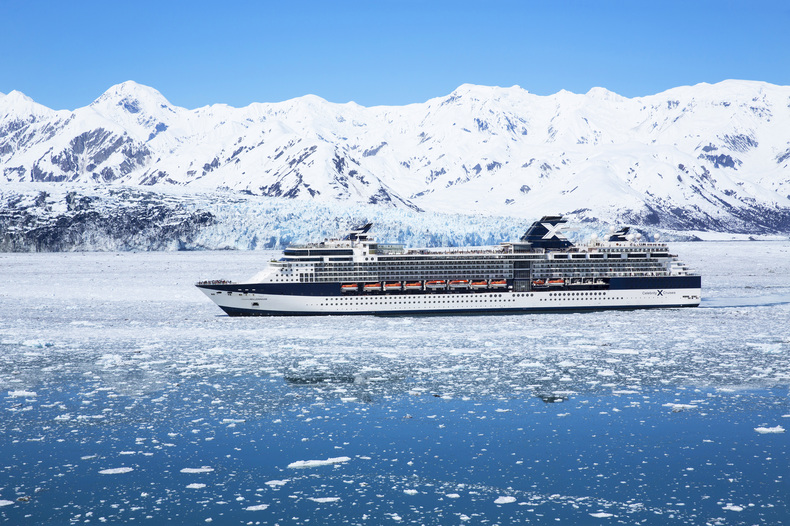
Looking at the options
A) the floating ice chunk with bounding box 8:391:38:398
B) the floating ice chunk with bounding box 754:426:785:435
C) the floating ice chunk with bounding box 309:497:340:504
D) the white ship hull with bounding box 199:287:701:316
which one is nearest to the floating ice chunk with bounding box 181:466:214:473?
the floating ice chunk with bounding box 309:497:340:504

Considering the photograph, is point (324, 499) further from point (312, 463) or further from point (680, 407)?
point (680, 407)

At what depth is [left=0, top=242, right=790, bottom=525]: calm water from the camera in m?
14.9

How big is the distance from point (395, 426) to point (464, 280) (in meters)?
28.5

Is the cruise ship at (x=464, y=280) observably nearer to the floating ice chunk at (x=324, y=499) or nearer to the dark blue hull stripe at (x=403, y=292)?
the dark blue hull stripe at (x=403, y=292)

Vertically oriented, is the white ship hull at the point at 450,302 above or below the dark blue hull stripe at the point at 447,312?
above

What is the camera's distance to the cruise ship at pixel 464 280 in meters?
44.5

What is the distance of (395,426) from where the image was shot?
1994 centimetres

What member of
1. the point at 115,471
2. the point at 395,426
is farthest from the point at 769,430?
the point at 115,471

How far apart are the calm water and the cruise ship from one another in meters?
8.14

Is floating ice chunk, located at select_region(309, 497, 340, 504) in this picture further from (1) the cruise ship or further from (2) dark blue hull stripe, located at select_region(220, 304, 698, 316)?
(2) dark blue hull stripe, located at select_region(220, 304, 698, 316)

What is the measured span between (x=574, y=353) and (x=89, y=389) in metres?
18.0

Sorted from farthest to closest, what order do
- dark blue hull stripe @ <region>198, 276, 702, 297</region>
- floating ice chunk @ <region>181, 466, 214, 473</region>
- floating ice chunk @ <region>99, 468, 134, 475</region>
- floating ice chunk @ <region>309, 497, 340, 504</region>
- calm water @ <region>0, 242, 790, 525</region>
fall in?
dark blue hull stripe @ <region>198, 276, 702, 297</region> < floating ice chunk @ <region>181, 466, 214, 473</region> < floating ice chunk @ <region>99, 468, 134, 475</region> < floating ice chunk @ <region>309, 497, 340, 504</region> < calm water @ <region>0, 242, 790, 525</region>

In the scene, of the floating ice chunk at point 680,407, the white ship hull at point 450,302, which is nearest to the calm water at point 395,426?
the floating ice chunk at point 680,407

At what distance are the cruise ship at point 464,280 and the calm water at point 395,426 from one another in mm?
8143
